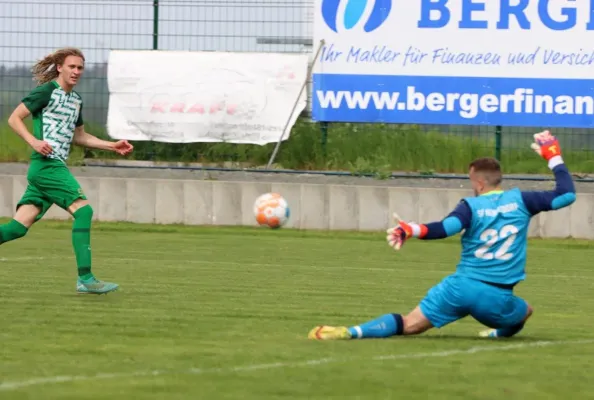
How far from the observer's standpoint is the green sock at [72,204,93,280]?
37.4 feet

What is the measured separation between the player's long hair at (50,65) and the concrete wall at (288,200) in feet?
25.1

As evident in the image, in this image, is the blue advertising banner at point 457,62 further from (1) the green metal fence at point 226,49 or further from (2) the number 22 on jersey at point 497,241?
(2) the number 22 on jersey at point 497,241

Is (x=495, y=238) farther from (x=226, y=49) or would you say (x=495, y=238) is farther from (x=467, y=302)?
(x=226, y=49)

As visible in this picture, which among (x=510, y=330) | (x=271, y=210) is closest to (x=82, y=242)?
(x=510, y=330)

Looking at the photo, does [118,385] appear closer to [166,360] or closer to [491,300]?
[166,360]

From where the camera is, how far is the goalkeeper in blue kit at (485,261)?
873cm

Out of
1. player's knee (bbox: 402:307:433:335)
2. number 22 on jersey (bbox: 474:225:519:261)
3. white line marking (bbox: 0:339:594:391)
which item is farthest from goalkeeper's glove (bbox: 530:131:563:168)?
player's knee (bbox: 402:307:433:335)

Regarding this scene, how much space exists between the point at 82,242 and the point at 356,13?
393 inches

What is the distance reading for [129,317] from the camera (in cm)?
997

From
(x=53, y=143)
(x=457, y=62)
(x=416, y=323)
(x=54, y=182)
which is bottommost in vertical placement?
(x=416, y=323)

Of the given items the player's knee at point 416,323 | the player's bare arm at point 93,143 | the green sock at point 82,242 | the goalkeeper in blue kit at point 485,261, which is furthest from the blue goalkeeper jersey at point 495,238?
the player's bare arm at point 93,143

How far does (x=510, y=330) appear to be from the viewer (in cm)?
916

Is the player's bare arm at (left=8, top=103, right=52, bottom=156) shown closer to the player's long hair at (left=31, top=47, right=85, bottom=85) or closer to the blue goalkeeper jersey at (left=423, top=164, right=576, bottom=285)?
the player's long hair at (left=31, top=47, right=85, bottom=85)

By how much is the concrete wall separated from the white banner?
158cm
